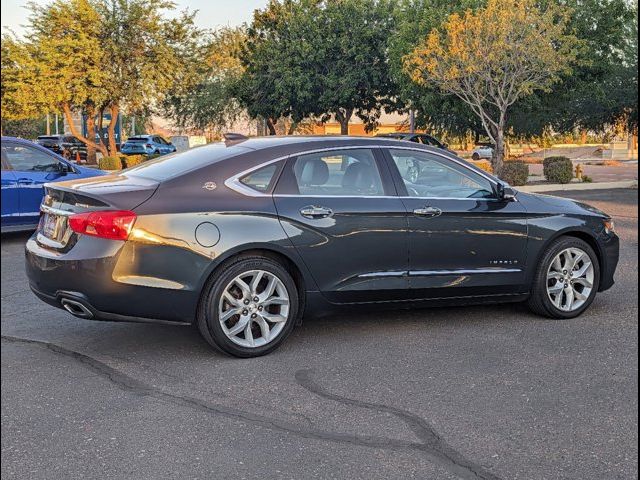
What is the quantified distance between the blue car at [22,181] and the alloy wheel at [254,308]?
253 inches

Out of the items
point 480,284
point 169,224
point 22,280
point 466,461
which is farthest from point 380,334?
point 22,280

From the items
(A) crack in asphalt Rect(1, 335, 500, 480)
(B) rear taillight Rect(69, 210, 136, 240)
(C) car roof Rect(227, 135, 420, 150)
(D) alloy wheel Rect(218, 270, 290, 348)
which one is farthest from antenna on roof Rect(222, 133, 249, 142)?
(A) crack in asphalt Rect(1, 335, 500, 480)

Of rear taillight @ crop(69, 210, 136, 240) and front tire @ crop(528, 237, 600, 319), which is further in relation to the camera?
front tire @ crop(528, 237, 600, 319)

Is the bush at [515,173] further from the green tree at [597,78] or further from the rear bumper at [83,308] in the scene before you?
the rear bumper at [83,308]

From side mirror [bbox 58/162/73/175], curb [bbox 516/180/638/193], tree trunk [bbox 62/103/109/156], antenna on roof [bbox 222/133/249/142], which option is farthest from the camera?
tree trunk [bbox 62/103/109/156]

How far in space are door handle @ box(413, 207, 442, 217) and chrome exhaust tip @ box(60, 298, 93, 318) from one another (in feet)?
8.06

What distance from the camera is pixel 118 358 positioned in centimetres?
543

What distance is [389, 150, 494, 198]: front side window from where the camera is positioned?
6.26 m

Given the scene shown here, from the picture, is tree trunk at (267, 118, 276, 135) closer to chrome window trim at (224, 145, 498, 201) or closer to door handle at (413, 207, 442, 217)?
chrome window trim at (224, 145, 498, 201)

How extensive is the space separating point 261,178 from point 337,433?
2.17m

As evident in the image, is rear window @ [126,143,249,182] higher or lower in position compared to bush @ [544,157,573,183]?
higher

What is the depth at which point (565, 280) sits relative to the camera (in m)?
6.73

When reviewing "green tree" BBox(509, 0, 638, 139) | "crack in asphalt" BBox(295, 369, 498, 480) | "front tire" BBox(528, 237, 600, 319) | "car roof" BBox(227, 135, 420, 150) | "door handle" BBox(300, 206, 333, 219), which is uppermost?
"green tree" BBox(509, 0, 638, 139)

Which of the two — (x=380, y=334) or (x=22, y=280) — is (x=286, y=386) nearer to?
(x=380, y=334)
